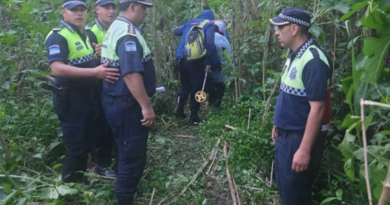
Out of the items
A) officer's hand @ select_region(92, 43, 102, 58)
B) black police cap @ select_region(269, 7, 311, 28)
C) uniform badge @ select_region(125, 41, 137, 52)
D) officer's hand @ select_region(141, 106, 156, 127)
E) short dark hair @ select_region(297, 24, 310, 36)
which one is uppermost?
black police cap @ select_region(269, 7, 311, 28)

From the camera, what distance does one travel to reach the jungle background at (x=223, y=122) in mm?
2414

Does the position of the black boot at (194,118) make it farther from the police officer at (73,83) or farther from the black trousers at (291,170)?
the black trousers at (291,170)

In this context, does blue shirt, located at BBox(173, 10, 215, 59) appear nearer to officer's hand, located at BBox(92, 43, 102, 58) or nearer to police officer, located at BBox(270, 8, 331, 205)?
officer's hand, located at BBox(92, 43, 102, 58)

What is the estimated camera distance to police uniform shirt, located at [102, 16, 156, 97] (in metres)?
3.71

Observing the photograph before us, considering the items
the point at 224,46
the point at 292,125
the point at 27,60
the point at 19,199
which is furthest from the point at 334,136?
the point at 27,60

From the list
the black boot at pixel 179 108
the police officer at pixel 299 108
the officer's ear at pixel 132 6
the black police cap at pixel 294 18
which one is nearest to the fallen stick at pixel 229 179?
the police officer at pixel 299 108

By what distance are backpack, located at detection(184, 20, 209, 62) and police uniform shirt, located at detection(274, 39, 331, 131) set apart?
130 inches

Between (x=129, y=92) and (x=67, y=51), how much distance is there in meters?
0.85

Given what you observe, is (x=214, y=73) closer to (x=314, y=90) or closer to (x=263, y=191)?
(x=263, y=191)

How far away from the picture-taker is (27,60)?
6.37m

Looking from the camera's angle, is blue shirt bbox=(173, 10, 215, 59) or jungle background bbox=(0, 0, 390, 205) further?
blue shirt bbox=(173, 10, 215, 59)

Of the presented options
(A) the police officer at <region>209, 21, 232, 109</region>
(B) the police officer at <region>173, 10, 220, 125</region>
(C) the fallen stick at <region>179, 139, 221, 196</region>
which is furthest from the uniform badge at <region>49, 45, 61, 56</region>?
(A) the police officer at <region>209, 21, 232, 109</region>

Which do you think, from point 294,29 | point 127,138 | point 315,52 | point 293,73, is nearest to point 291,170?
point 293,73

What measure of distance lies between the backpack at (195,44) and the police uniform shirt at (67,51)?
2285mm
